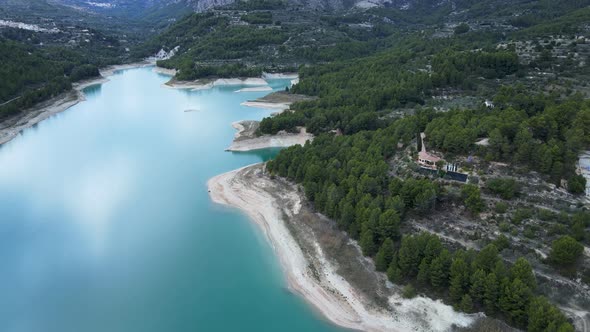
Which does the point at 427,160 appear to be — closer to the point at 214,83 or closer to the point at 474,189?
the point at 474,189

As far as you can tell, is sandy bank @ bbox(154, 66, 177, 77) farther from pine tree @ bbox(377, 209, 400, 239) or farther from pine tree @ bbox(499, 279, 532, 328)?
pine tree @ bbox(499, 279, 532, 328)

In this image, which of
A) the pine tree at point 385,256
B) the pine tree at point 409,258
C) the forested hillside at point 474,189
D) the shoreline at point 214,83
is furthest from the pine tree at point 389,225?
the shoreline at point 214,83

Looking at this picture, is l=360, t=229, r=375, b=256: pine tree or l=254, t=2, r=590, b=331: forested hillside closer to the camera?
l=254, t=2, r=590, b=331: forested hillside

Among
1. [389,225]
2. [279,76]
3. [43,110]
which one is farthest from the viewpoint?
[279,76]

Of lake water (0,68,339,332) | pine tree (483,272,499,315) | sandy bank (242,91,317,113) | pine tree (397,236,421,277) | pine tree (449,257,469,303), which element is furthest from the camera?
sandy bank (242,91,317,113)

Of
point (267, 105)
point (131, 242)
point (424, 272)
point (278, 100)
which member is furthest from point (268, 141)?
point (424, 272)

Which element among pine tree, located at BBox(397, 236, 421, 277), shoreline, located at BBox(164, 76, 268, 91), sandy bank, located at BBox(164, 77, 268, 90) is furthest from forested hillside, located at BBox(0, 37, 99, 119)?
pine tree, located at BBox(397, 236, 421, 277)
